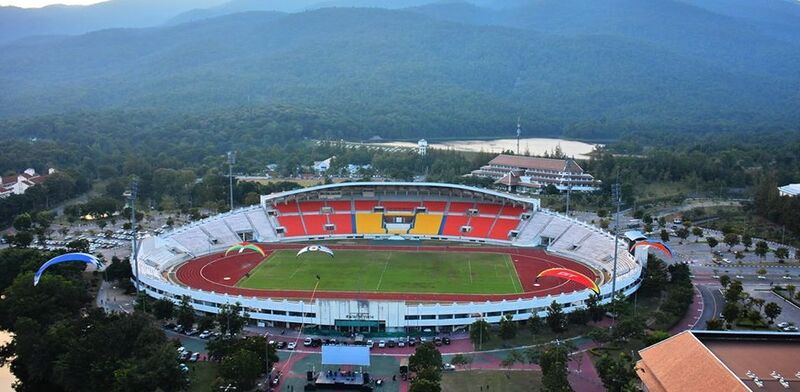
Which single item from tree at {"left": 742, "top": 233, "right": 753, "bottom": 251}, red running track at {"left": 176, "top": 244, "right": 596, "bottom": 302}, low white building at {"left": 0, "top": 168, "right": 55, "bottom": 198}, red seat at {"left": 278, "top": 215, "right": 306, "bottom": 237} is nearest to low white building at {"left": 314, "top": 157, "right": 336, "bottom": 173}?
low white building at {"left": 0, "top": 168, "right": 55, "bottom": 198}

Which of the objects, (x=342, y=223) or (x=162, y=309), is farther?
(x=342, y=223)

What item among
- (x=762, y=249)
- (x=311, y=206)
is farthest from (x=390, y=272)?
(x=762, y=249)

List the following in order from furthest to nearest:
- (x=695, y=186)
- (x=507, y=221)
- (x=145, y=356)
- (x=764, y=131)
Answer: (x=764, y=131) < (x=695, y=186) < (x=507, y=221) < (x=145, y=356)

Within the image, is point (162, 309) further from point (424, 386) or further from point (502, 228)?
point (502, 228)

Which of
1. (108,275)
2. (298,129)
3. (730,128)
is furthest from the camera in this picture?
(730,128)

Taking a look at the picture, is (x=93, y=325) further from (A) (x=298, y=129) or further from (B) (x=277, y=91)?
(B) (x=277, y=91)

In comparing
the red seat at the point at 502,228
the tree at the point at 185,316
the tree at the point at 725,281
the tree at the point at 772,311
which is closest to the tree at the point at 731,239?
the tree at the point at 725,281

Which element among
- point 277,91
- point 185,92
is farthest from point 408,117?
point 185,92
